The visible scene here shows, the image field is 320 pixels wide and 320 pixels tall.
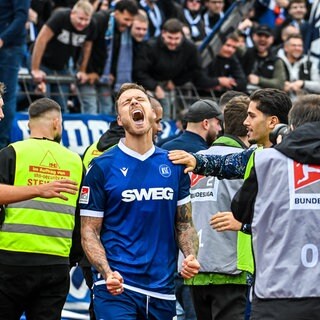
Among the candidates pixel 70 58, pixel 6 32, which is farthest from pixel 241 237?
pixel 70 58

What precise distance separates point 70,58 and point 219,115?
18.0ft

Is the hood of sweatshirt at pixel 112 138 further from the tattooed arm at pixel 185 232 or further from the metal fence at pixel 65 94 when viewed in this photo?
the metal fence at pixel 65 94

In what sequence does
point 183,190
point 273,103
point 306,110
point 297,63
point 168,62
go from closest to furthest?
point 306,110
point 183,190
point 273,103
point 168,62
point 297,63

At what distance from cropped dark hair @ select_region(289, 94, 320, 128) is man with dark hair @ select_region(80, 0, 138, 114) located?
8.32 meters

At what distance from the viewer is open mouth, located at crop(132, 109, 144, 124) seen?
7.96m

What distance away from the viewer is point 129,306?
7762 mm

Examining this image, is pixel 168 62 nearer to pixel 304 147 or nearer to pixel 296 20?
pixel 296 20

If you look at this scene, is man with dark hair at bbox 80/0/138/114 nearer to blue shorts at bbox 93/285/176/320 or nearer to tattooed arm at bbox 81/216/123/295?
tattooed arm at bbox 81/216/123/295

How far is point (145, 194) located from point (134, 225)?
23 centimetres

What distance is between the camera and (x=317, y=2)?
61.6 ft

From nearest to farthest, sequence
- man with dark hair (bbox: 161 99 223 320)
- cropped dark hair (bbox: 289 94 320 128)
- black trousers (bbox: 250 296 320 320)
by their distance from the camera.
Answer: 1. black trousers (bbox: 250 296 320 320)
2. cropped dark hair (bbox: 289 94 320 128)
3. man with dark hair (bbox: 161 99 223 320)

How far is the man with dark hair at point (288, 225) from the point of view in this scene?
7090 millimetres

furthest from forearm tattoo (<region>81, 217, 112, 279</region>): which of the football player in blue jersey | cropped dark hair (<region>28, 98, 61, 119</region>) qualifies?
cropped dark hair (<region>28, 98, 61, 119</region>)

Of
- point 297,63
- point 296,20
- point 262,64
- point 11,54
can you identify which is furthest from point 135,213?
point 296,20
